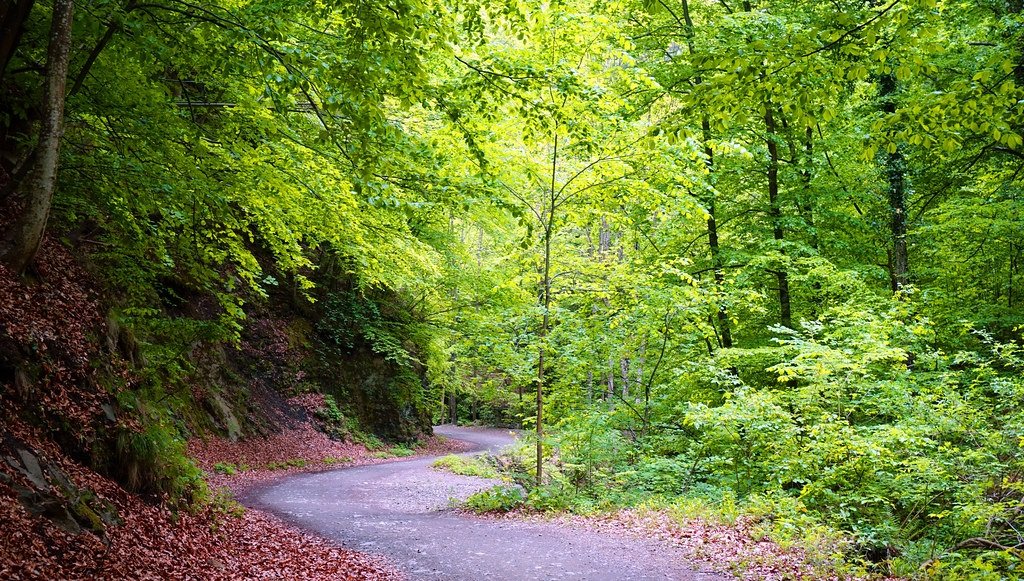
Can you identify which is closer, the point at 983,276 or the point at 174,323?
the point at 174,323

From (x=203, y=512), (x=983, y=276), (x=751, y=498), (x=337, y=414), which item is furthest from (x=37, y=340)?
(x=983, y=276)

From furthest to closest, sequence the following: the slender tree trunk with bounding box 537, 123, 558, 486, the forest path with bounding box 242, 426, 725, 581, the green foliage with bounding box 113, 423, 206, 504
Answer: the slender tree trunk with bounding box 537, 123, 558, 486 → the forest path with bounding box 242, 426, 725, 581 → the green foliage with bounding box 113, 423, 206, 504

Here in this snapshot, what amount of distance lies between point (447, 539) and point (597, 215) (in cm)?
669

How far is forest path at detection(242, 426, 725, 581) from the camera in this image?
6695 millimetres

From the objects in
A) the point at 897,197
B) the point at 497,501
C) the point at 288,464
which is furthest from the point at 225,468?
the point at 897,197

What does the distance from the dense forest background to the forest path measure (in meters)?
1.68

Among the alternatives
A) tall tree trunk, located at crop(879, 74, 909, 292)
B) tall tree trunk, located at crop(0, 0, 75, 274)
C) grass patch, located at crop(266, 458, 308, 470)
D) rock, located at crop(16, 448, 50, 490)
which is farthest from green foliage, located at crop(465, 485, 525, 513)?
tall tree trunk, located at crop(879, 74, 909, 292)

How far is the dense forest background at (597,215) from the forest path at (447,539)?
1.68m

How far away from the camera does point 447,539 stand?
8336 millimetres

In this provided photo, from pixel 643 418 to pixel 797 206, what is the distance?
6.08 meters

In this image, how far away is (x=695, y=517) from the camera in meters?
8.57

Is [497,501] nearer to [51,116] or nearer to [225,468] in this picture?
[225,468]

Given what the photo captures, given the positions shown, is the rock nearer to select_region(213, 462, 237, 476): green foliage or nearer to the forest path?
the forest path

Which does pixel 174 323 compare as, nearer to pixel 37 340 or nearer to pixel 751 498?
pixel 37 340
